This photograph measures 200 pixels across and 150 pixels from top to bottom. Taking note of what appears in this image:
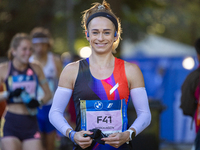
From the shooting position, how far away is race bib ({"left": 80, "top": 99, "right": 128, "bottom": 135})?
2.59 meters

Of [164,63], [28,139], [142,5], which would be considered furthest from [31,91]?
[164,63]

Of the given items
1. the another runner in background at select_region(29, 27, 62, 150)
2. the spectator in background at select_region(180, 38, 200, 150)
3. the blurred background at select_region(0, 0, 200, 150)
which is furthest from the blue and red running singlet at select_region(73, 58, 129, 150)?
the another runner in background at select_region(29, 27, 62, 150)

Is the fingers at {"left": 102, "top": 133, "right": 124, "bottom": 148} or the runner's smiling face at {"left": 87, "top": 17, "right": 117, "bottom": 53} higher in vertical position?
the runner's smiling face at {"left": 87, "top": 17, "right": 117, "bottom": 53}

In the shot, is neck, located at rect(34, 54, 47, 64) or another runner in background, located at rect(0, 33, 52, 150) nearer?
another runner in background, located at rect(0, 33, 52, 150)

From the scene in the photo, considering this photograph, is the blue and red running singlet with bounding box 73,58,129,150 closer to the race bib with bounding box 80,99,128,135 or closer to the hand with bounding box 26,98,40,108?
the race bib with bounding box 80,99,128,135

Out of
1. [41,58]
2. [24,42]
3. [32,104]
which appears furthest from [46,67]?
[32,104]

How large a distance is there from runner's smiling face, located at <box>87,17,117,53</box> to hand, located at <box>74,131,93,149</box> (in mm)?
742

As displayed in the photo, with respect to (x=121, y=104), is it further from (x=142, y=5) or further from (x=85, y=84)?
(x=142, y=5)

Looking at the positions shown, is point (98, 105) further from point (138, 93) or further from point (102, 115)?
point (138, 93)

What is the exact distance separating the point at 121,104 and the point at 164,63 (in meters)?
7.09

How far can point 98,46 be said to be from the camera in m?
2.72

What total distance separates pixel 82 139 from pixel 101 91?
443mm

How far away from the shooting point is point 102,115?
260 cm

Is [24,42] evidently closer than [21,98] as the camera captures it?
No
